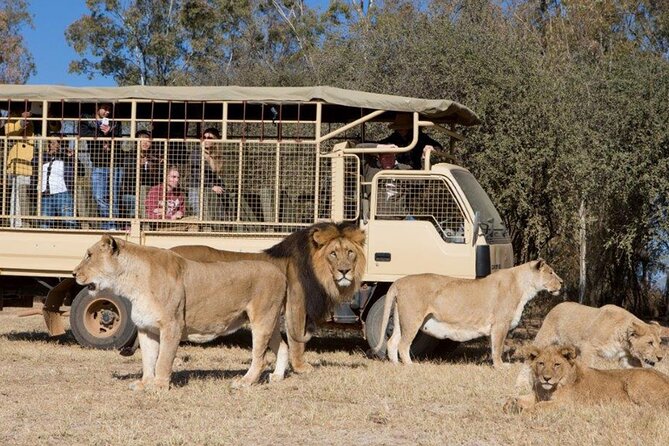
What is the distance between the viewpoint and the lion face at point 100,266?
29.1 feet

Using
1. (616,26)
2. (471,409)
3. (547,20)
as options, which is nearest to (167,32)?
(547,20)

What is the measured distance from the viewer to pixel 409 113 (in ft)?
40.7

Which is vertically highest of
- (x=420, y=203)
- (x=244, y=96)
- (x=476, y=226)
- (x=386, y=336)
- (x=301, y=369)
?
(x=244, y=96)

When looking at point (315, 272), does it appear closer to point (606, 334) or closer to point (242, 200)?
point (242, 200)

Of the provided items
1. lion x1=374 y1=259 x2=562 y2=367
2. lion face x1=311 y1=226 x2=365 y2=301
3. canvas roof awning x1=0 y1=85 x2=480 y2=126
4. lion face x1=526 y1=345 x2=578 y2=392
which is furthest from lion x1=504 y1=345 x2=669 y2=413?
canvas roof awning x1=0 y1=85 x2=480 y2=126

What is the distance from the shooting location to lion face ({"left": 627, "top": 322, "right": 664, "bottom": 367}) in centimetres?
993

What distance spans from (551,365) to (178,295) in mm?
3017

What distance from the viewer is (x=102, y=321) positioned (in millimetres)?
12352

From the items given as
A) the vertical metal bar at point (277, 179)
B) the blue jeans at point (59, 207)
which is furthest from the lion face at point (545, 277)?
the blue jeans at point (59, 207)

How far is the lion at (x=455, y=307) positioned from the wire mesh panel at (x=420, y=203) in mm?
676

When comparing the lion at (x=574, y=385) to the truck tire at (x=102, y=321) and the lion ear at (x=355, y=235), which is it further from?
the truck tire at (x=102, y=321)

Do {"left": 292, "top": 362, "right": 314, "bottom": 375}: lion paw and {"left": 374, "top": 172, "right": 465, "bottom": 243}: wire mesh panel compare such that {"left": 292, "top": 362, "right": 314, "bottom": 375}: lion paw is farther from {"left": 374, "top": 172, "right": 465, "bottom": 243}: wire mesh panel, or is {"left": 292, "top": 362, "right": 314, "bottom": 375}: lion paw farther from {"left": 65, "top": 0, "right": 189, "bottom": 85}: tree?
{"left": 65, "top": 0, "right": 189, "bottom": 85}: tree

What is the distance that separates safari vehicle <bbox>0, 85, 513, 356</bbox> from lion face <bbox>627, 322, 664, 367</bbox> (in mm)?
2090

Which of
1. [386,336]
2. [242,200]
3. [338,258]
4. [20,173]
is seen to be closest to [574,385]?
[338,258]
